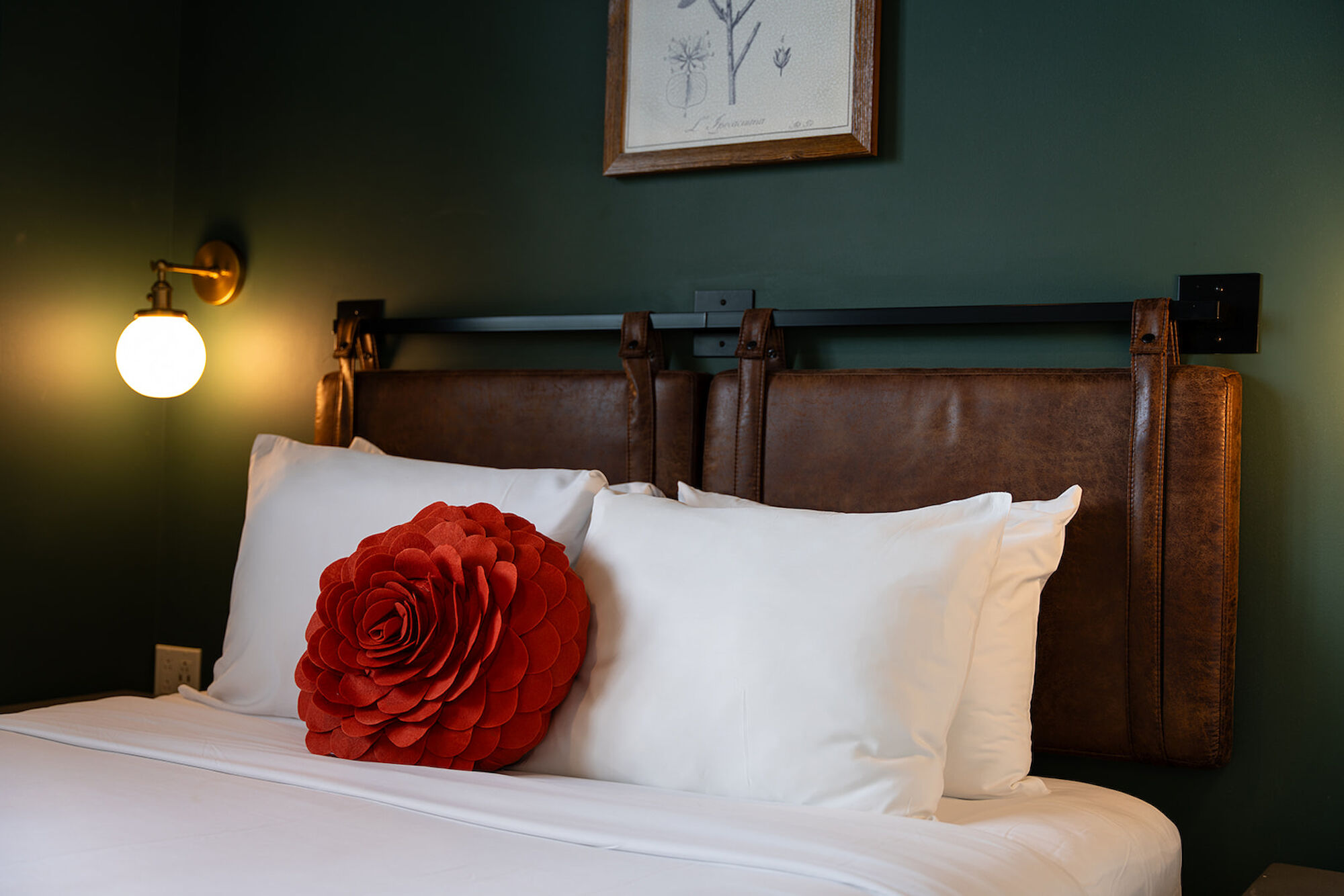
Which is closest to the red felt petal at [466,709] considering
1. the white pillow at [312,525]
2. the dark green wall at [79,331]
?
the white pillow at [312,525]

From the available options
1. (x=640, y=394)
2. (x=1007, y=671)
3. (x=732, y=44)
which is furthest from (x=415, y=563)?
(x=732, y=44)

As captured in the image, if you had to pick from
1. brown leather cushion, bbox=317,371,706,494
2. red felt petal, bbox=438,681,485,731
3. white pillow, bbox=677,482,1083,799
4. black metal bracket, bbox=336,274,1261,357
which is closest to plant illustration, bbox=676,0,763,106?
black metal bracket, bbox=336,274,1261,357

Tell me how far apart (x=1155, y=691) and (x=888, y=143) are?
3.23ft

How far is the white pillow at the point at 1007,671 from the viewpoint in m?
1.38

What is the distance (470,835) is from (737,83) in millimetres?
1403

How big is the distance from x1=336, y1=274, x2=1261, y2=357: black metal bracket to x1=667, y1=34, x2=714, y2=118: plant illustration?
0.36m

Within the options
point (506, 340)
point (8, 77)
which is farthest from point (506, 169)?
point (8, 77)

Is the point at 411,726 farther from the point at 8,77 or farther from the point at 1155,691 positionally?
the point at 8,77

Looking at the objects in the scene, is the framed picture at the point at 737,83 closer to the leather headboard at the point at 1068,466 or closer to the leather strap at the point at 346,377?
the leather headboard at the point at 1068,466

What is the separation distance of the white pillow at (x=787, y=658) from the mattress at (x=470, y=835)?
4 cm

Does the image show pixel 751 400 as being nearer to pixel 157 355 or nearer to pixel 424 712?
pixel 424 712

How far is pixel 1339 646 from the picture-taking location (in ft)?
5.05

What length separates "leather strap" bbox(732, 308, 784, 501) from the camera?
1.81 meters

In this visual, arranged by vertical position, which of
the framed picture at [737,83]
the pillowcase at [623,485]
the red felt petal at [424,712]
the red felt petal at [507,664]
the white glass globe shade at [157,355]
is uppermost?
the framed picture at [737,83]
